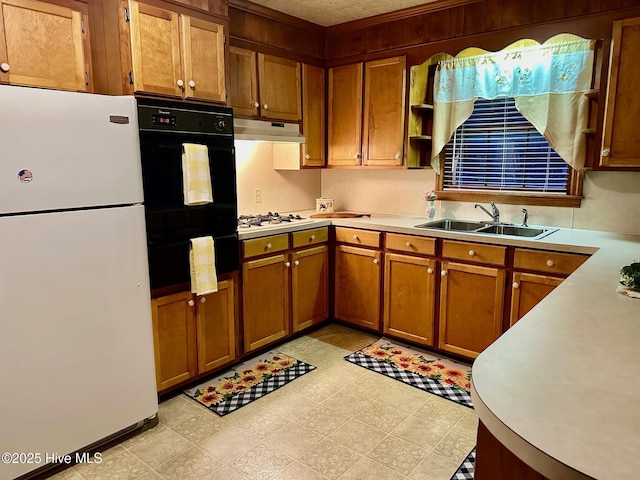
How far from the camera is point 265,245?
3.08 m

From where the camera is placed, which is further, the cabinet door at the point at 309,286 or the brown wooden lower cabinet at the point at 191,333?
the cabinet door at the point at 309,286

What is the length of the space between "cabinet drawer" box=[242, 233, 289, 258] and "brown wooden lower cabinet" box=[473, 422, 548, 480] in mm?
2122

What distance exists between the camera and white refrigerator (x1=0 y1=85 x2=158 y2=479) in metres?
1.78

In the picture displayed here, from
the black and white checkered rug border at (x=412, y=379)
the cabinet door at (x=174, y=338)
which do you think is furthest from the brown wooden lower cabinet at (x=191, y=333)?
the black and white checkered rug border at (x=412, y=379)

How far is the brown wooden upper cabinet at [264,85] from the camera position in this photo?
3.11m

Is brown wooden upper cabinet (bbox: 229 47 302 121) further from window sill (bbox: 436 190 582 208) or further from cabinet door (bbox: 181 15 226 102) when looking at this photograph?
window sill (bbox: 436 190 582 208)

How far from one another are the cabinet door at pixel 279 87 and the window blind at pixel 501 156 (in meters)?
1.30

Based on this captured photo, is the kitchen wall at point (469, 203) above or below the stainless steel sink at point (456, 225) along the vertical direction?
above

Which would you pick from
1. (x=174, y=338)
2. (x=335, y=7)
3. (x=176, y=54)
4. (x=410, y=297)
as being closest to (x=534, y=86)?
(x=335, y=7)

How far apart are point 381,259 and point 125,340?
190 centimetres

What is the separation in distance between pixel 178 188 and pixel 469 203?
2234mm

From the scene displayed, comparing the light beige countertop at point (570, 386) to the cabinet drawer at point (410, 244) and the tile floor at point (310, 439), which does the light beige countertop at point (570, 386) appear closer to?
the tile floor at point (310, 439)

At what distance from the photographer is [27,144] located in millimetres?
1771

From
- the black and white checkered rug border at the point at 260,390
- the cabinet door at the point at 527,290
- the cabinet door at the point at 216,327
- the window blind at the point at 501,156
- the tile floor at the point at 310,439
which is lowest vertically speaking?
the tile floor at the point at 310,439
